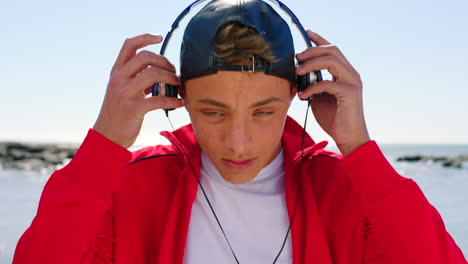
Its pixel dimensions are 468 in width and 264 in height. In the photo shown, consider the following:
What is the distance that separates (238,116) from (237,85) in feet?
0.39

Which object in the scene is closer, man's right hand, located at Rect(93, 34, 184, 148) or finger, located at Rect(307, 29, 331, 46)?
man's right hand, located at Rect(93, 34, 184, 148)

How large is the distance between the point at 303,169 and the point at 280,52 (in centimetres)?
56

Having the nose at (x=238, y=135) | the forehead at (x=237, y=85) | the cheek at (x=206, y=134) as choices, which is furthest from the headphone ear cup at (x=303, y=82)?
the cheek at (x=206, y=134)

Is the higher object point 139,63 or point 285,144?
point 139,63

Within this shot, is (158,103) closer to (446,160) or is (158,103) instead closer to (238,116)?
(238,116)

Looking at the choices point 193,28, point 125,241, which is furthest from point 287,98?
point 125,241

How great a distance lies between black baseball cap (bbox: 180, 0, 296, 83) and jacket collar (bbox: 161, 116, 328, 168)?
0.38m

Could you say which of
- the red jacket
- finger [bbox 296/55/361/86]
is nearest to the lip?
the red jacket

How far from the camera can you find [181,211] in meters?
2.02

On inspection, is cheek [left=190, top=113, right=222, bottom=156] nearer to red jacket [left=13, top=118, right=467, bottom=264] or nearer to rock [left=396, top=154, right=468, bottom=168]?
red jacket [left=13, top=118, right=467, bottom=264]

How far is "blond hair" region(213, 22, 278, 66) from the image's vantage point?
183 centimetres

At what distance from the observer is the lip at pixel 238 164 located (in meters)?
1.94

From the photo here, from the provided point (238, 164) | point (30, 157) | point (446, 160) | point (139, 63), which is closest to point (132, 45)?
point (139, 63)

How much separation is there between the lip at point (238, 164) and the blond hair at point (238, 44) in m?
0.40
